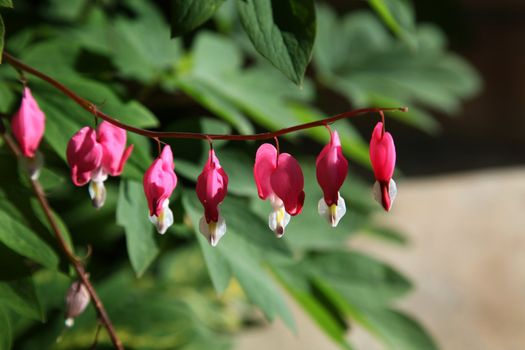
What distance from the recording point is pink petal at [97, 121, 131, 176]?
0.76 m

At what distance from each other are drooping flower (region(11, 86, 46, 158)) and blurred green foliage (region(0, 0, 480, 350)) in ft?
0.31

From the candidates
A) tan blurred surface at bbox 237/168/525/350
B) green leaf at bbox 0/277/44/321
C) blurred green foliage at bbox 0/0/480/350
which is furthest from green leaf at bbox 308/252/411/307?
tan blurred surface at bbox 237/168/525/350

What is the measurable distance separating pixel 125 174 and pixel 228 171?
0.16 m

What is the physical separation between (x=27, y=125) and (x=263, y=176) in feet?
0.73

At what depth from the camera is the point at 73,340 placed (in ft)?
4.12

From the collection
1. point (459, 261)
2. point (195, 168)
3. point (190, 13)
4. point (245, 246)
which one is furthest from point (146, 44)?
point (459, 261)

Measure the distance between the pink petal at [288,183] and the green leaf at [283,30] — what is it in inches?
3.1

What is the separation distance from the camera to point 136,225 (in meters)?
0.90

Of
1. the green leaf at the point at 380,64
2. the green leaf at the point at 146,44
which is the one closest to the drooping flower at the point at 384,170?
the green leaf at the point at 146,44

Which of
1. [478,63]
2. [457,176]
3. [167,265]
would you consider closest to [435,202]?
[457,176]

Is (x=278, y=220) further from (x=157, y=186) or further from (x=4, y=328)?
(x=4, y=328)

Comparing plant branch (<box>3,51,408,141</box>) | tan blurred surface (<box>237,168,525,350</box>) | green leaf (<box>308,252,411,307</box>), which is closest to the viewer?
plant branch (<box>3,51,408,141</box>)

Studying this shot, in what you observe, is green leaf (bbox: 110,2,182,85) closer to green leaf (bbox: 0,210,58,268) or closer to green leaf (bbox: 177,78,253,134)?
green leaf (bbox: 177,78,253,134)

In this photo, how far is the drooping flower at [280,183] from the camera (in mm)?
723
